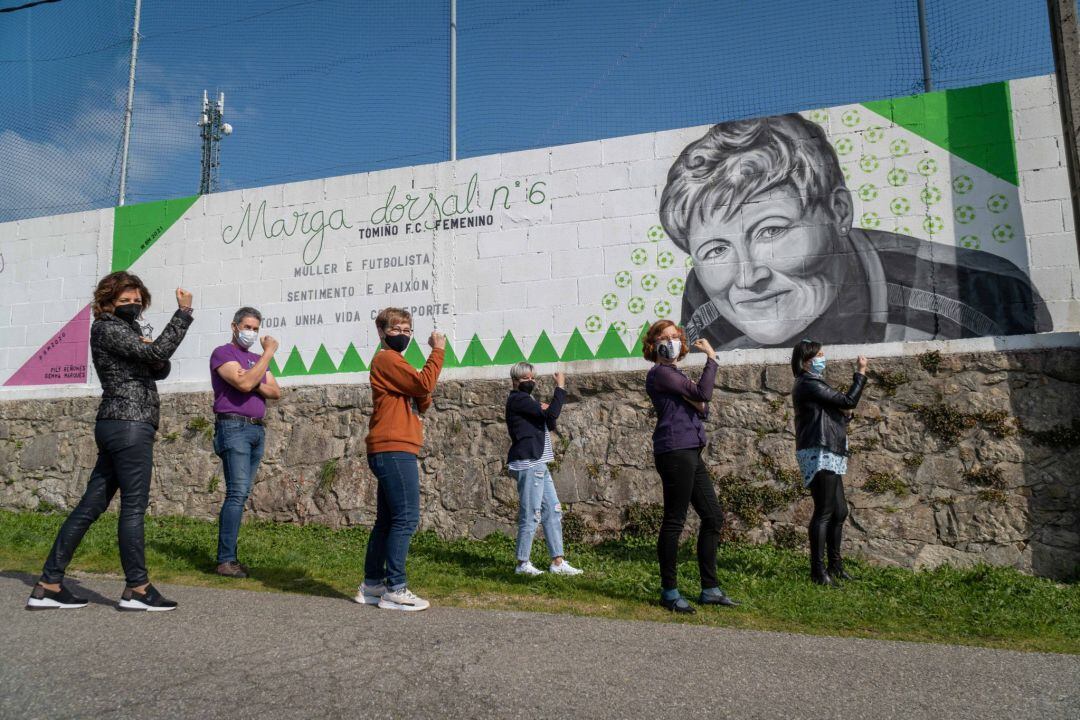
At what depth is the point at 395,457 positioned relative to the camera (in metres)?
4.37

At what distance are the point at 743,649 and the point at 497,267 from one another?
16.8 feet

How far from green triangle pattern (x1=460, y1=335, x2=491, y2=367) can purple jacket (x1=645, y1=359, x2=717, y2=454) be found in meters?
3.44

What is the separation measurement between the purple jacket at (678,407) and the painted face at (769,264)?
9.26ft

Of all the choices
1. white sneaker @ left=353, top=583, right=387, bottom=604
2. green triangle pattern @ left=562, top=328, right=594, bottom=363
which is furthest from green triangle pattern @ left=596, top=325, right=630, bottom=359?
white sneaker @ left=353, top=583, right=387, bottom=604

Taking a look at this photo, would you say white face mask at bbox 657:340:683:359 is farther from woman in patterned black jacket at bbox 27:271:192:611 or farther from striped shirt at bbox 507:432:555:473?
woman in patterned black jacket at bbox 27:271:192:611

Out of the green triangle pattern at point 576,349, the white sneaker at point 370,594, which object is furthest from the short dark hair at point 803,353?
the white sneaker at point 370,594

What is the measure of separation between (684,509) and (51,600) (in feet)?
10.8

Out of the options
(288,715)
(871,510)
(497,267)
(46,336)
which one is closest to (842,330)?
(871,510)

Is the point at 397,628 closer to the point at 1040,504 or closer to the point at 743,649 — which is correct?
the point at 743,649

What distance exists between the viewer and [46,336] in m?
9.82

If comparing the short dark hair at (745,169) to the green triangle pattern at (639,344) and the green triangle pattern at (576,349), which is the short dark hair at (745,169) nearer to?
the green triangle pattern at (639,344)

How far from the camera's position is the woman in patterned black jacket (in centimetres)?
418

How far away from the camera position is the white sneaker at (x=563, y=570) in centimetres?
555

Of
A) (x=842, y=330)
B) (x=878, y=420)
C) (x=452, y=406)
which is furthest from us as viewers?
(x=452, y=406)
